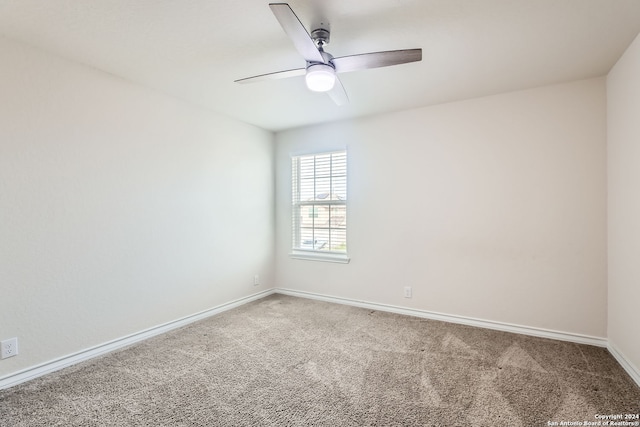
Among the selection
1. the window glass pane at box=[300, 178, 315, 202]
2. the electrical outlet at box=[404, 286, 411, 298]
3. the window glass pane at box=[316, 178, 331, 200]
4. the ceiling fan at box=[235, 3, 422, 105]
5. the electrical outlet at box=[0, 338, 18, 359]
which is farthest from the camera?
the window glass pane at box=[300, 178, 315, 202]

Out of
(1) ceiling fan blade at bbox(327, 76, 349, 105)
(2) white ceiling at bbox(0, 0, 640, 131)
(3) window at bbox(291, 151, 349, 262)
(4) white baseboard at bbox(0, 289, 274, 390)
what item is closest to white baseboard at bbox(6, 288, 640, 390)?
(4) white baseboard at bbox(0, 289, 274, 390)

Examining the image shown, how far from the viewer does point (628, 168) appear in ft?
7.22

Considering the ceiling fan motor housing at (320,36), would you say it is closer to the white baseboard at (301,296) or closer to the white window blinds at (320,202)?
the white window blinds at (320,202)

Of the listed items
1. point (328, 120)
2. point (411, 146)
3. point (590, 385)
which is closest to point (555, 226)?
point (590, 385)

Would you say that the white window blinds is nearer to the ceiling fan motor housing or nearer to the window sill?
the window sill

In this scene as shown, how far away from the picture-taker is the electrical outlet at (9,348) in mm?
2014

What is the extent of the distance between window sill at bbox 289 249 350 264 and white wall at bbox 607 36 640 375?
97.7 inches

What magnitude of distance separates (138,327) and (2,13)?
8.09 ft

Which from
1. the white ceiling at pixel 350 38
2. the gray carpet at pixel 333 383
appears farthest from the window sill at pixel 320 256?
the white ceiling at pixel 350 38

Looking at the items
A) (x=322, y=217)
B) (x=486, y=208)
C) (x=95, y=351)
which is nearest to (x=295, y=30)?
(x=486, y=208)

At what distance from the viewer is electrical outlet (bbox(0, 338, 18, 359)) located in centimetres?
201

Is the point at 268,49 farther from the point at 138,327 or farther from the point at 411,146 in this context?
the point at 138,327

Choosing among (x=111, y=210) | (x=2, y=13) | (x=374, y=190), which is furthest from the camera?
(x=374, y=190)

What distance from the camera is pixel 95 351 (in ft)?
8.10
